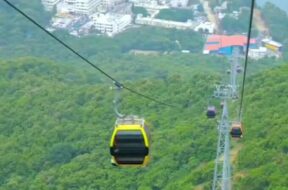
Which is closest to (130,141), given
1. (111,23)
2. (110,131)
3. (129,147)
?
(129,147)

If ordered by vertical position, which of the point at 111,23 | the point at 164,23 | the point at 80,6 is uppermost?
A: the point at 80,6

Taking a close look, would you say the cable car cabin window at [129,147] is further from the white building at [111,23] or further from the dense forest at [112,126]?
the white building at [111,23]

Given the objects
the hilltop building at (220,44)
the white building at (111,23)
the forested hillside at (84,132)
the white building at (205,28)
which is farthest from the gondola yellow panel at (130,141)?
the white building at (205,28)

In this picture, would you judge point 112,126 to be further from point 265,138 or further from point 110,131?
point 265,138

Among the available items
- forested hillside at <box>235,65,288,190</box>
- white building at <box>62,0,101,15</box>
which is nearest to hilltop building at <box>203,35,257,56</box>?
white building at <box>62,0,101,15</box>

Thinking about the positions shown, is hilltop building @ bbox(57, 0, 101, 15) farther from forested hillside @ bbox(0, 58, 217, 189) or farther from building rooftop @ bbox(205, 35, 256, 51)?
forested hillside @ bbox(0, 58, 217, 189)
